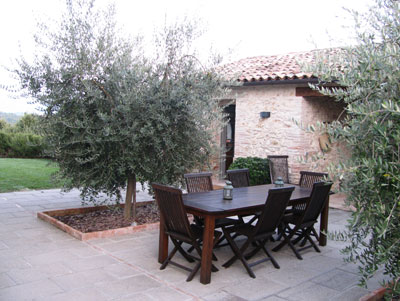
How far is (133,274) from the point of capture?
371 centimetres

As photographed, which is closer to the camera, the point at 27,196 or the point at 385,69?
A: the point at 385,69

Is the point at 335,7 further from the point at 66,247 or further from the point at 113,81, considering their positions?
the point at 66,247

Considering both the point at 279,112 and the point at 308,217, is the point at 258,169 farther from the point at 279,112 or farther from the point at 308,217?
the point at 308,217

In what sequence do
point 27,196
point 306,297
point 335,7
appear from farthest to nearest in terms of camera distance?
point 27,196 → point 306,297 → point 335,7

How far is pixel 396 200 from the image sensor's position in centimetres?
236

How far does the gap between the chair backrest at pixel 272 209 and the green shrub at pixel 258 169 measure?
4.44 metres

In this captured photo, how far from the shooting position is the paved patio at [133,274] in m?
3.29

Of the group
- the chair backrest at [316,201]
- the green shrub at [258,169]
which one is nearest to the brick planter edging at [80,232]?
the chair backrest at [316,201]

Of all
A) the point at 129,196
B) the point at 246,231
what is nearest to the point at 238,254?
the point at 246,231

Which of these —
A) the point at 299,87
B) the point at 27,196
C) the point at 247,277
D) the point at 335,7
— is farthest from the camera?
the point at 299,87

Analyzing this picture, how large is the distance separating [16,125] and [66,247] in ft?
49.7

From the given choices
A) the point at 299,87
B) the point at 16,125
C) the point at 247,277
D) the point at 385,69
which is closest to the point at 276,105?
the point at 299,87

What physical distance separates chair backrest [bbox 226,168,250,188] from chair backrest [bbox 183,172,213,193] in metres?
0.53

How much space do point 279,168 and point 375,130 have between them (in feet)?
19.1
